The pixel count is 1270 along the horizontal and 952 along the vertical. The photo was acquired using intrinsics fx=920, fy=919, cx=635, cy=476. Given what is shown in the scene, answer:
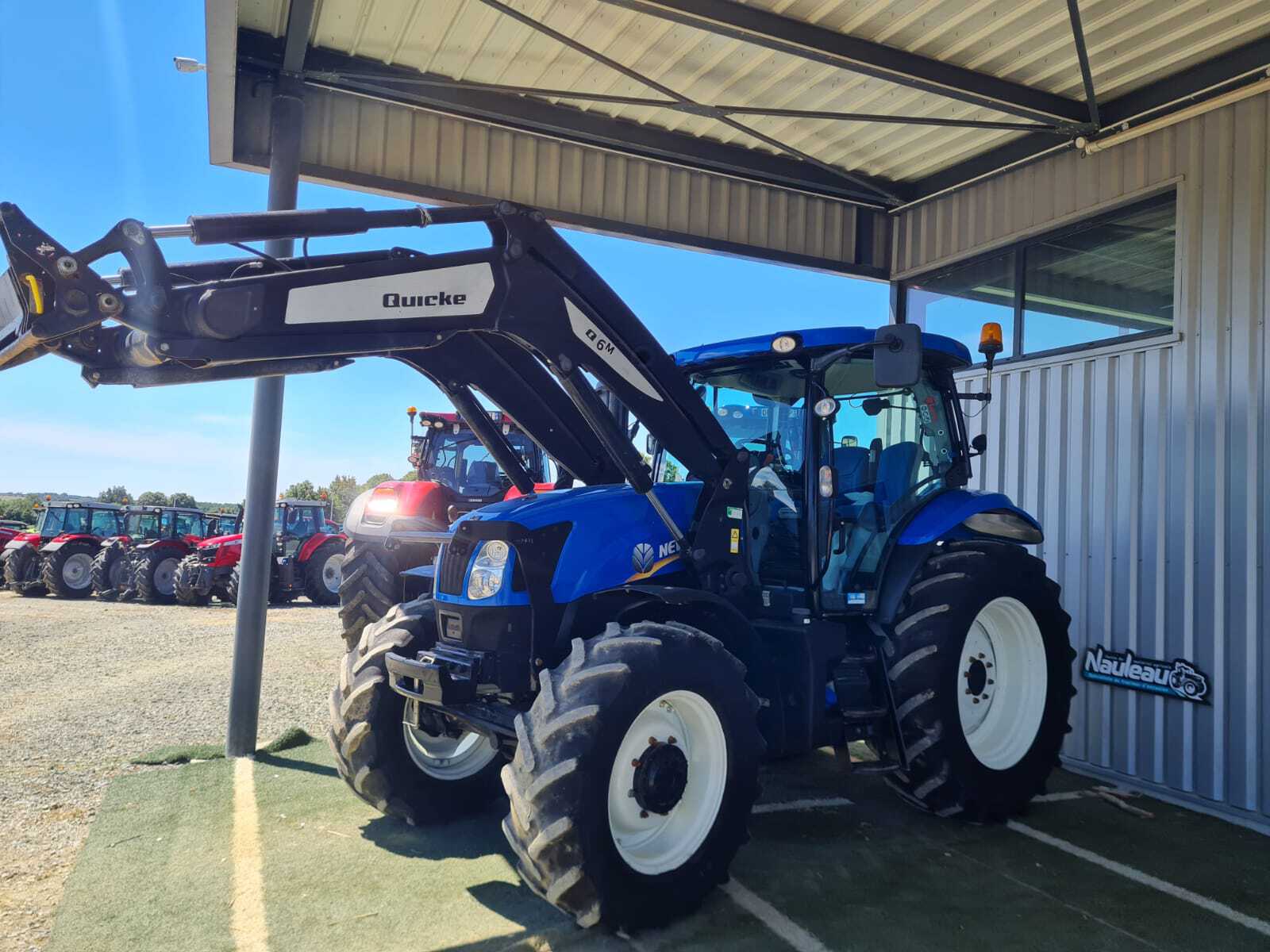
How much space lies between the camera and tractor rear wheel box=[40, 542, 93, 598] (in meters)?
19.0

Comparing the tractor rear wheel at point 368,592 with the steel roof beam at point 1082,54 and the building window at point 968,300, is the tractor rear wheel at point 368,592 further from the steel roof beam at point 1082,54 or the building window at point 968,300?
the steel roof beam at point 1082,54

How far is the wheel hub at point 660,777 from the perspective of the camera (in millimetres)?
3752

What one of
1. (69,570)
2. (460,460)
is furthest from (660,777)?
(69,570)

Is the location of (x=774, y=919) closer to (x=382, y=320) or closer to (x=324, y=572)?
(x=382, y=320)

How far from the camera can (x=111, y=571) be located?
62.1 ft

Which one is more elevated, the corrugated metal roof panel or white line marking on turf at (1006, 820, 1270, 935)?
the corrugated metal roof panel

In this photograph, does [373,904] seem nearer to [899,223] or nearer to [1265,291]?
[1265,291]

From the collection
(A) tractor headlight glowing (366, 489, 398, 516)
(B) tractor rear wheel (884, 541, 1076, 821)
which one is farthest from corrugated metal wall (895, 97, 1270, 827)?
(A) tractor headlight glowing (366, 489, 398, 516)

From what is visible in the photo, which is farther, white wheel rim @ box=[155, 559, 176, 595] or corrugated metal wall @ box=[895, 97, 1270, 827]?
white wheel rim @ box=[155, 559, 176, 595]

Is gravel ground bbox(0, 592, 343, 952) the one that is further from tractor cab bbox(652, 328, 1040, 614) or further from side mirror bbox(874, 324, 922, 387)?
side mirror bbox(874, 324, 922, 387)

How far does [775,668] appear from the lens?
184 inches

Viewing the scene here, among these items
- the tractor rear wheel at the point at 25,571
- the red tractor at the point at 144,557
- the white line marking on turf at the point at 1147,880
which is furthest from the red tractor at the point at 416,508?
the tractor rear wheel at the point at 25,571

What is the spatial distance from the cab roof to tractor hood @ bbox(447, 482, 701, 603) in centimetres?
98

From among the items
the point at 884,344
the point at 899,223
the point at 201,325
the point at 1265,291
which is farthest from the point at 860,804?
the point at 899,223
